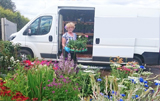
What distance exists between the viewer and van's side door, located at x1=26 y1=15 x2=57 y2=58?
5.38m

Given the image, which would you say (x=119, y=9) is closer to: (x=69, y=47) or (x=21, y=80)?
(x=69, y=47)

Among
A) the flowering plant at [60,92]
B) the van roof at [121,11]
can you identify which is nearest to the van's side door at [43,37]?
the van roof at [121,11]

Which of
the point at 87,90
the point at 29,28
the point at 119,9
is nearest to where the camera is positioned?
the point at 87,90

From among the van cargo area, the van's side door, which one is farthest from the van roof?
the van cargo area

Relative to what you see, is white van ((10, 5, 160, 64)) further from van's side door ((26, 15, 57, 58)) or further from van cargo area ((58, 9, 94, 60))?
van cargo area ((58, 9, 94, 60))

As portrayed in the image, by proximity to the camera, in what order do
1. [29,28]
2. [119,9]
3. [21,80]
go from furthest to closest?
[29,28]
[119,9]
[21,80]

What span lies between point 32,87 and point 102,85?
134 cm

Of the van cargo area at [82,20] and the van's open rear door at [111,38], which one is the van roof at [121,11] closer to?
the van's open rear door at [111,38]

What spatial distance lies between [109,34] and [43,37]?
261 cm

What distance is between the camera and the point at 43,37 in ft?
17.7

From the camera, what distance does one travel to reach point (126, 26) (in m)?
5.13

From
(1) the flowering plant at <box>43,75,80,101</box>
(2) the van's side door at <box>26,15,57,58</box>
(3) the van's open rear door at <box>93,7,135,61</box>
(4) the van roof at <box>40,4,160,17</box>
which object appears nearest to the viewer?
(1) the flowering plant at <box>43,75,80,101</box>

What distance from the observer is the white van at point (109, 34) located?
507 cm

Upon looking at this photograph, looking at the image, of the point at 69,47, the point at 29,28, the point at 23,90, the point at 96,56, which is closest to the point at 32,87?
the point at 23,90
